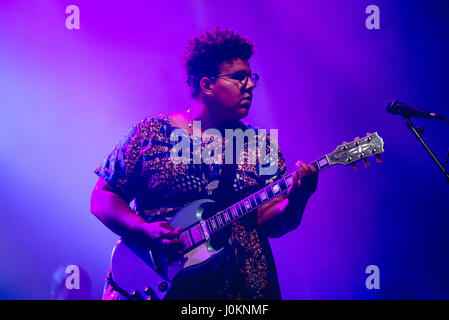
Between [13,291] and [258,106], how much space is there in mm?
2098

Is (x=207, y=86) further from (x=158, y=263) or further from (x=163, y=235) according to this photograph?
(x=158, y=263)

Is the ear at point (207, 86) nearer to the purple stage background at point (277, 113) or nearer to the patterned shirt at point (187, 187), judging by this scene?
the patterned shirt at point (187, 187)

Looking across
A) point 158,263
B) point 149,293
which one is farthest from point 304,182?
point 149,293

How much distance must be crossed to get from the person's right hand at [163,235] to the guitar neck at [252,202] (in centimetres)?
19

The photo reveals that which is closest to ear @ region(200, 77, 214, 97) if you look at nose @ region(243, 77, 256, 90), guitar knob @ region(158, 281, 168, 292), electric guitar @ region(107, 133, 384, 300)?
nose @ region(243, 77, 256, 90)

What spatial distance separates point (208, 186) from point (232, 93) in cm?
51

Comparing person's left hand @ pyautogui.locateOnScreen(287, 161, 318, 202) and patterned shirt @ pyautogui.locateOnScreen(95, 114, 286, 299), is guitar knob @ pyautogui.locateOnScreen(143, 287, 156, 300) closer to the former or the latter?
patterned shirt @ pyautogui.locateOnScreen(95, 114, 286, 299)

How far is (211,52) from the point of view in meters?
2.50

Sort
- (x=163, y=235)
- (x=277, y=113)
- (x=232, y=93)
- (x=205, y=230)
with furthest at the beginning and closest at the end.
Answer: (x=277, y=113)
(x=232, y=93)
(x=205, y=230)
(x=163, y=235)

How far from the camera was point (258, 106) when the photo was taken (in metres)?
3.01

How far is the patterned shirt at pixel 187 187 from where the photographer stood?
7.28 feet

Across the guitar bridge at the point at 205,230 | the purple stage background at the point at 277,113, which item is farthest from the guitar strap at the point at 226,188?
the purple stage background at the point at 277,113
